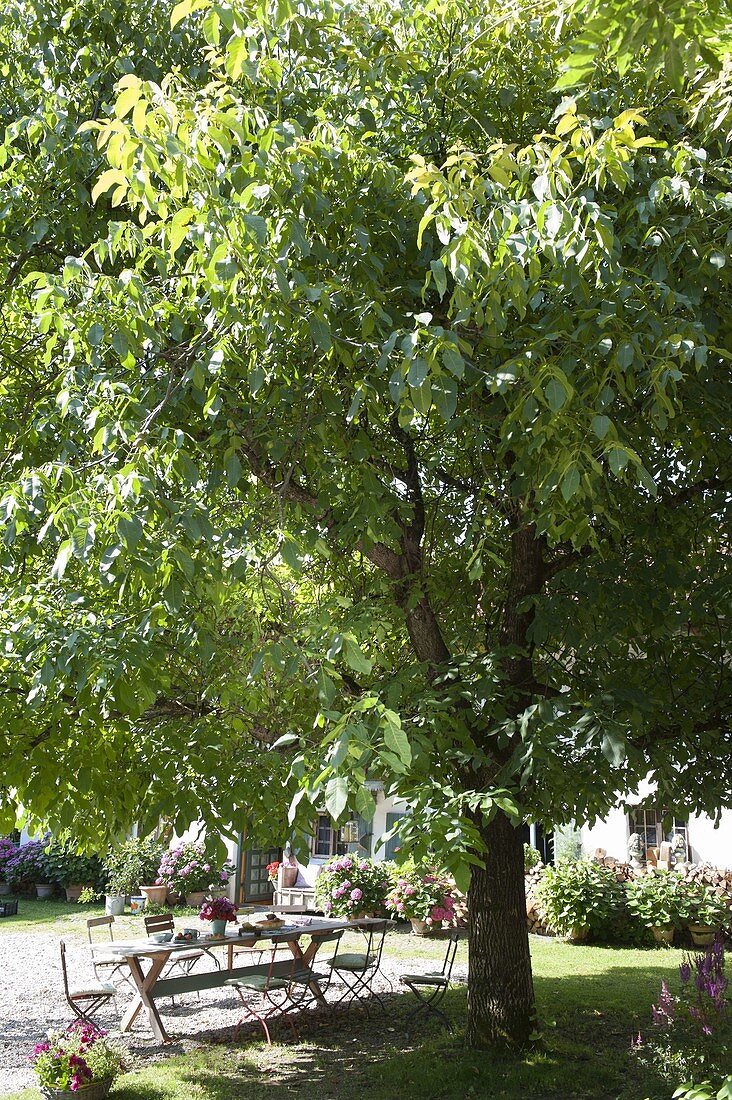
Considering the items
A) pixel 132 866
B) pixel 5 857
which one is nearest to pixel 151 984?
pixel 132 866

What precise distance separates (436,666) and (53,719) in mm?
2343

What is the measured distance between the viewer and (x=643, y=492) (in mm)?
5855

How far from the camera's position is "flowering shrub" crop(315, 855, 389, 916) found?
14.9 metres

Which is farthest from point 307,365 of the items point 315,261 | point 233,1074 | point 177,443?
point 233,1074

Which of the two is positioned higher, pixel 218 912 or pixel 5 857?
pixel 218 912

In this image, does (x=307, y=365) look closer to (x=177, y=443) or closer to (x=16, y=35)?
(x=177, y=443)

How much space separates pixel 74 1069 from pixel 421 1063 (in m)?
2.81

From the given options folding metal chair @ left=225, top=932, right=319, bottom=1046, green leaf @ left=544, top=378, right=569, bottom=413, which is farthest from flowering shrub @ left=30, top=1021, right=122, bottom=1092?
green leaf @ left=544, top=378, right=569, bottom=413

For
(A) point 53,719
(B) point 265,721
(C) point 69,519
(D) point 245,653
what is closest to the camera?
(C) point 69,519

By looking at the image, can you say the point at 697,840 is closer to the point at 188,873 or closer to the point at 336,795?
the point at 188,873

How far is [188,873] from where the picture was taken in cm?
1702

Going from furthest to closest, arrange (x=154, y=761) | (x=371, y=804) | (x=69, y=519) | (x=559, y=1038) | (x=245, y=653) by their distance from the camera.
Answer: (x=559, y=1038) < (x=245, y=653) < (x=154, y=761) < (x=69, y=519) < (x=371, y=804)

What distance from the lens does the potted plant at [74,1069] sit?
638 cm

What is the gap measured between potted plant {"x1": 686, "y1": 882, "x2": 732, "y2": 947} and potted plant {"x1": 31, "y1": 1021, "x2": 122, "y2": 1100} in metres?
9.86
